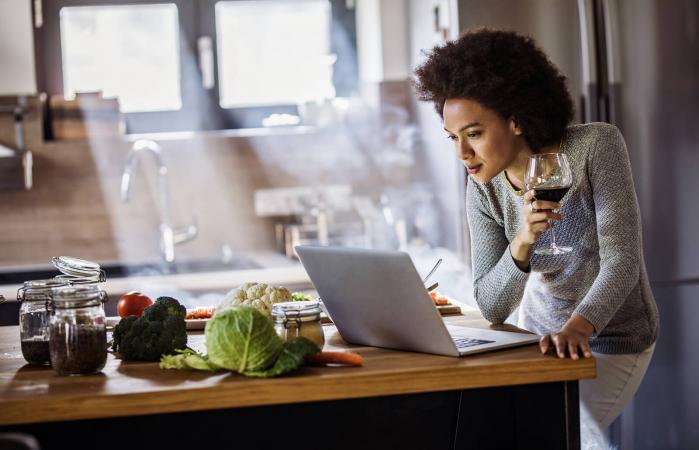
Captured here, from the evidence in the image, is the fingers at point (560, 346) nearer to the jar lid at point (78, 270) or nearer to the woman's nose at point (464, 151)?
the woman's nose at point (464, 151)

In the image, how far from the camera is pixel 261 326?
4.82 ft

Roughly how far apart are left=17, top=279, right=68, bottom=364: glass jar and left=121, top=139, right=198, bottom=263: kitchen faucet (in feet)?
7.31

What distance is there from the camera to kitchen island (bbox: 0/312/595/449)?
1.40 meters

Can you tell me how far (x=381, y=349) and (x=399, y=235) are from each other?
112 inches

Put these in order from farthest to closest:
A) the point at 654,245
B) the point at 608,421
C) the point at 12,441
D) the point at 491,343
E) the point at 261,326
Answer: the point at 654,245 < the point at 608,421 < the point at 491,343 < the point at 261,326 < the point at 12,441

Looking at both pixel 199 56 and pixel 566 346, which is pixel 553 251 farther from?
pixel 199 56

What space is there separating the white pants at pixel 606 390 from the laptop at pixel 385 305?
0.47 m

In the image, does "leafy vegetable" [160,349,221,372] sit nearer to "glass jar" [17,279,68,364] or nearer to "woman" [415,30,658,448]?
"glass jar" [17,279,68,364]

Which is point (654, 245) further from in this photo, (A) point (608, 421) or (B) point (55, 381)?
(B) point (55, 381)

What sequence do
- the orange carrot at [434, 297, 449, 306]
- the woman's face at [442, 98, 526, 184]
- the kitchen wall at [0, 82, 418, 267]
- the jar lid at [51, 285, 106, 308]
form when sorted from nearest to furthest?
the jar lid at [51, 285, 106, 308]
the woman's face at [442, 98, 526, 184]
the orange carrot at [434, 297, 449, 306]
the kitchen wall at [0, 82, 418, 267]

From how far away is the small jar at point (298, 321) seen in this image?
1595mm

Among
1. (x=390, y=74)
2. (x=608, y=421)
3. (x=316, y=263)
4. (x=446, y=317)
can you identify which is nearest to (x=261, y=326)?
(x=316, y=263)

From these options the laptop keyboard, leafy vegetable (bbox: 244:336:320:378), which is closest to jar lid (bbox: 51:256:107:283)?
leafy vegetable (bbox: 244:336:320:378)

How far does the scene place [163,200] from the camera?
4.33 m
